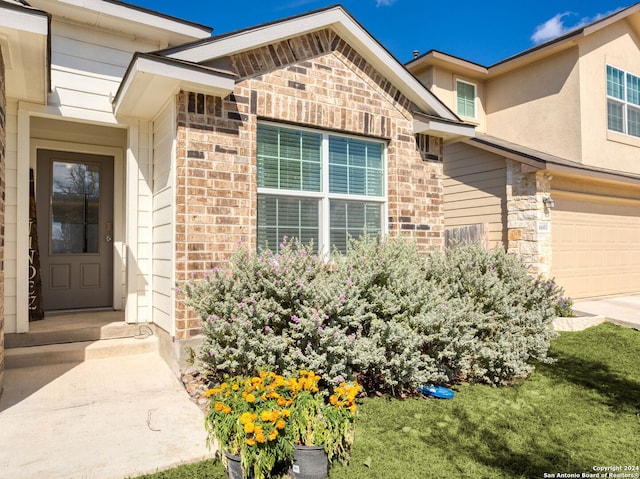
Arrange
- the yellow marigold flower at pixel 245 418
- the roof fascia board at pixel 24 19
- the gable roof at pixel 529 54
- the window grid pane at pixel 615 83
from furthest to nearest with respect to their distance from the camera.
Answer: the window grid pane at pixel 615 83 → the gable roof at pixel 529 54 → the roof fascia board at pixel 24 19 → the yellow marigold flower at pixel 245 418

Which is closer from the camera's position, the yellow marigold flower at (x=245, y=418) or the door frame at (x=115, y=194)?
the yellow marigold flower at (x=245, y=418)

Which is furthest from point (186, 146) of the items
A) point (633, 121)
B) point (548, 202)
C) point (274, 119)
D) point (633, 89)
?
point (633, 89)

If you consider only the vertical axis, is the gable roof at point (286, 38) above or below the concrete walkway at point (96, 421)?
above

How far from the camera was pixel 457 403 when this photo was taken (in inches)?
175

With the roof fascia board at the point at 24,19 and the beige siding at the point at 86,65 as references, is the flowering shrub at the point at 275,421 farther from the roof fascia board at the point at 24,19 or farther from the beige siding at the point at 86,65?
the beige siding at the point at 86,65

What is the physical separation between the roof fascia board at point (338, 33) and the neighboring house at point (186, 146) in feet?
0.06

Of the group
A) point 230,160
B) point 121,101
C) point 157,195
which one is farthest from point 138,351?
point 121,101

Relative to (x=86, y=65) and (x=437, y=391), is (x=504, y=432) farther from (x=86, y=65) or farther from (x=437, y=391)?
(x=86, y=65)

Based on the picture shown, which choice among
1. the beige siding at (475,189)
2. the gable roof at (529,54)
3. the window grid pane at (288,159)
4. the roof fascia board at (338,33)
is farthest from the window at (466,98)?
the window grid pane at (288,159)

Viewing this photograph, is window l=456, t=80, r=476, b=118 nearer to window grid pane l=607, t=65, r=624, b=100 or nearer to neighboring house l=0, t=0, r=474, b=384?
window grid pane l=607, t=65, r=624, b=100

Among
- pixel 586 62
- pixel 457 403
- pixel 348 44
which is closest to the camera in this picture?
pixel 457 403

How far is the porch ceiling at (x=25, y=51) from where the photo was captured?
3.78 metres

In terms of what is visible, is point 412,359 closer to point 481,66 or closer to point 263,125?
point 263,125

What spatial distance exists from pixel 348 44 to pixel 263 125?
1.82 m
